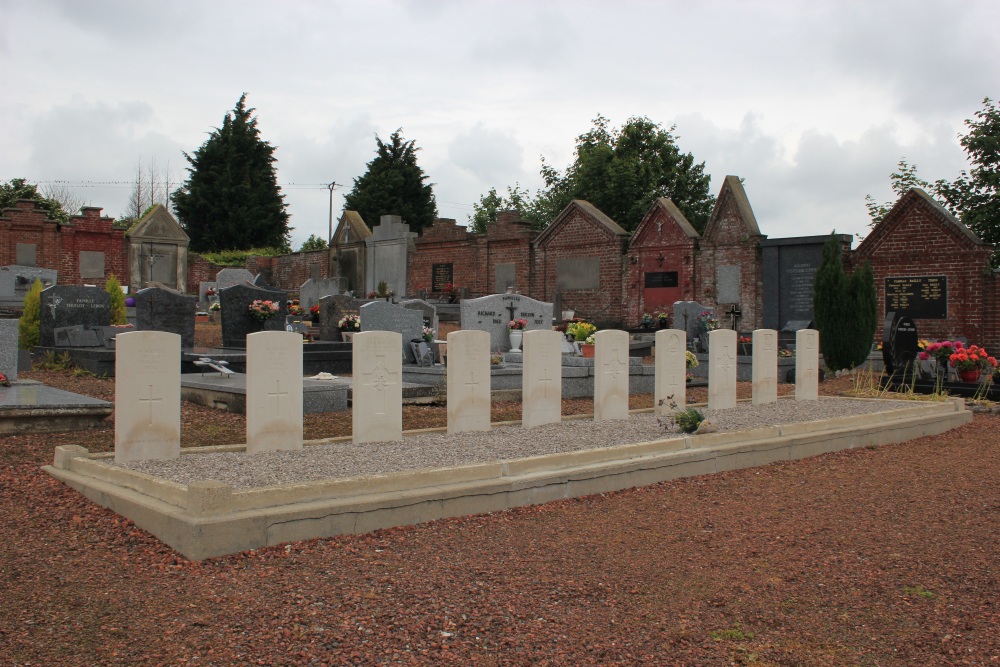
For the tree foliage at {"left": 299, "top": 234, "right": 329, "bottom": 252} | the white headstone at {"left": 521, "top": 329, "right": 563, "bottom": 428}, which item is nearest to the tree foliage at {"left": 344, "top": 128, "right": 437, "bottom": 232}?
the tree foliage at {"left": 299, "top": 234, "right": 329, "bottom": 252}

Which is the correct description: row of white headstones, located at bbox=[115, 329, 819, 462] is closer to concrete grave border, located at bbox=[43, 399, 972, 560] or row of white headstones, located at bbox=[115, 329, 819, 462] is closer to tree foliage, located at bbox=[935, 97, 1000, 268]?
concrete grave border, located at bbox=[43, 399, 972, 560]

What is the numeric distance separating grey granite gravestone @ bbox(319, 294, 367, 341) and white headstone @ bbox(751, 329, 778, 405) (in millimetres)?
8062

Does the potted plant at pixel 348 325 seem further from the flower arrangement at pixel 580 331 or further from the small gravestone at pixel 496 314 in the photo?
the flower arrangement at pixel 580 331

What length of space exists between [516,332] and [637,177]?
20052 millimetres

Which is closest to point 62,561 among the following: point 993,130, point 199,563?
point 199,563

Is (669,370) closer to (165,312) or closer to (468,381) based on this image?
(468,381)

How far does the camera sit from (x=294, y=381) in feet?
22.2

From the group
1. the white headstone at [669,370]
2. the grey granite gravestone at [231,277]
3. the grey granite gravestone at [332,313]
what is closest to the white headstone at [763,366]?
the white headstone at [669,370]

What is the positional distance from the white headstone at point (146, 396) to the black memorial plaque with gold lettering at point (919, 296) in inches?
672

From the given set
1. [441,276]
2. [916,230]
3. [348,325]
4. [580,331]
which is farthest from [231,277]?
[916,230]

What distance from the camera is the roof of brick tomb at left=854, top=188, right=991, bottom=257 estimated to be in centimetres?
1852

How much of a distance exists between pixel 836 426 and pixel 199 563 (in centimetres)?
683

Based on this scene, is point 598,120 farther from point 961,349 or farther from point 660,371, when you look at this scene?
point 660,371

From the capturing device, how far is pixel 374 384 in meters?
7.26
